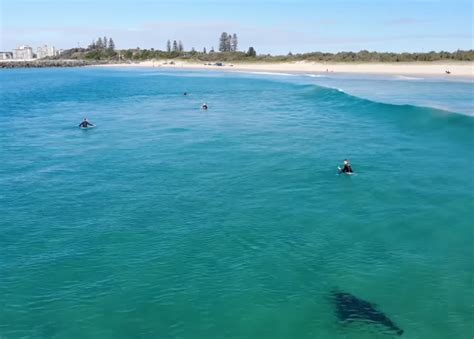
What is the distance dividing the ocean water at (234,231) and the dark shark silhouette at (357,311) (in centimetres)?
30

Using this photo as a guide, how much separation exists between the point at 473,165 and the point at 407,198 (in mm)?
10841

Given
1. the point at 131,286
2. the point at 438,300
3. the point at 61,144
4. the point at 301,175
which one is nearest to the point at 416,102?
the point at 301,175

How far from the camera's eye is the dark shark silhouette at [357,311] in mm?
16406

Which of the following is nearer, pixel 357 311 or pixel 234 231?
pixel 357 311

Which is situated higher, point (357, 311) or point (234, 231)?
point (234, 231)

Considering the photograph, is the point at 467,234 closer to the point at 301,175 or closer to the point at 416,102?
the point at 301,175

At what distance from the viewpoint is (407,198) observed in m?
28.8

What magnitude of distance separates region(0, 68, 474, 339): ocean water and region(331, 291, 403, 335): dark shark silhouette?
296 mm

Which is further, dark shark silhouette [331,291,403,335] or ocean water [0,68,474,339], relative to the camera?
ocean water [0,68,474,339]

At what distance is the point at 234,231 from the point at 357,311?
840 centimetres

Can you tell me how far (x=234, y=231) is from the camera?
942 inches

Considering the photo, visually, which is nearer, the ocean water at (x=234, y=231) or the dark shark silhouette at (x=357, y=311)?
the dark shark silhouette at (x=357, y=311)

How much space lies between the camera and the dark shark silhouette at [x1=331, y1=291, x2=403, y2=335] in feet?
53.8

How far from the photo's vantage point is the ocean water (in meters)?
17.0
